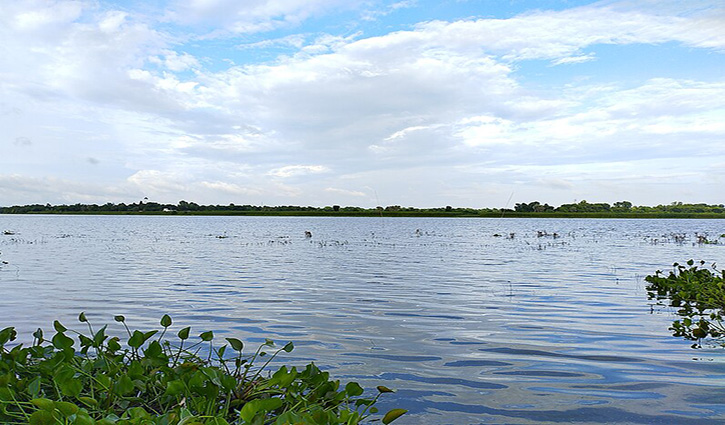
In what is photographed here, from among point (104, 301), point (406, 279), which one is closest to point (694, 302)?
point (406, 279)

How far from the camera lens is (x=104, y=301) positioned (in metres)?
15.5

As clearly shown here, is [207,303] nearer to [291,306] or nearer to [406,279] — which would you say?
[291,306]

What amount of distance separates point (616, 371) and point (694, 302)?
820 centimetres

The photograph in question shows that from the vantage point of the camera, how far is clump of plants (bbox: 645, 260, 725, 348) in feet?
35.0

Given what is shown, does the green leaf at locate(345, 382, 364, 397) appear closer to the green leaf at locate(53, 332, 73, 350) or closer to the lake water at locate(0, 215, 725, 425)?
the lake water at locate(0, 215, 725, 425)

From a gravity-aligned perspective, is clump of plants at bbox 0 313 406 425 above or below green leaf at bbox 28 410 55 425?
below

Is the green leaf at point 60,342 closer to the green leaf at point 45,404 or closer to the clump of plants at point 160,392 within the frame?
the clump of plants at point 160,392

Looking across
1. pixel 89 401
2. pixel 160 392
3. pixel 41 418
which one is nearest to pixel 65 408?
pixel 41 418

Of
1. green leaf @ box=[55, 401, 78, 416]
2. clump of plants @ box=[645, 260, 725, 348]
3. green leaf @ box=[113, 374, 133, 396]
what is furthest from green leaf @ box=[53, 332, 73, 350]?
clump of plants @ box=[645, 260, 725, 348]

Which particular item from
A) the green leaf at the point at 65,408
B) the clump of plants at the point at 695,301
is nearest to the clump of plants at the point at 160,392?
the green leaf at the point at 65,408

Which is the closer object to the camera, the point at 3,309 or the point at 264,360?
the point at 264,360

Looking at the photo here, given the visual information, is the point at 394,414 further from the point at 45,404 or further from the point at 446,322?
the point at 446,322

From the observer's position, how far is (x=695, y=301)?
14523mm

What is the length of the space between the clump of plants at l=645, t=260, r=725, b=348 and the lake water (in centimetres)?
56
